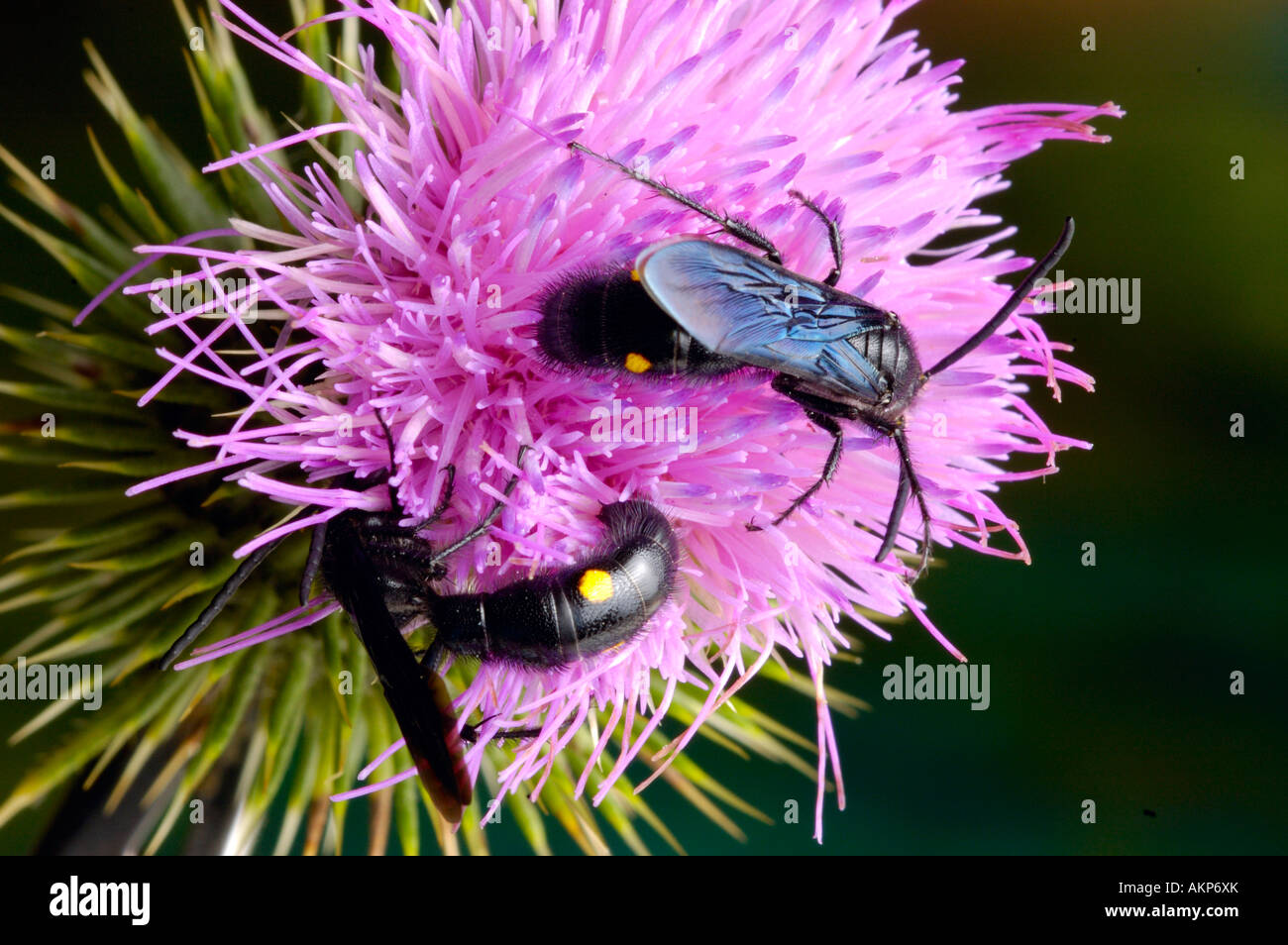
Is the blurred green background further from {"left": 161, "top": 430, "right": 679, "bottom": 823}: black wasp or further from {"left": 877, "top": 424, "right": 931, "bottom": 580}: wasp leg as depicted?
{"left": 161, "top": 430, "right": 679, "bottom": 823}: black wasp

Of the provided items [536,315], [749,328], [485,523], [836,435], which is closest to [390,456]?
[485,523]

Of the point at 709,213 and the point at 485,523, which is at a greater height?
the point at 709,213

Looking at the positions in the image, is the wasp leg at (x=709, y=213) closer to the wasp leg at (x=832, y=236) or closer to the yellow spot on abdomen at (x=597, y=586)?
the wasp leg at (x=832, y=236)

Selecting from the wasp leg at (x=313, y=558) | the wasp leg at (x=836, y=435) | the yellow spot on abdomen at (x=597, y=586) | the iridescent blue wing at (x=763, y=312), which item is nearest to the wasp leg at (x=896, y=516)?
the wasp leg at (x=836, y=435)

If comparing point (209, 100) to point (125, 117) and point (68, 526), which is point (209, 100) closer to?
point (125, 117)

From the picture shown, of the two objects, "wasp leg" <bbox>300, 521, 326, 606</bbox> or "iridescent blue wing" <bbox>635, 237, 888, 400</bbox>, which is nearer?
"iridescent blue wing" <bbox>635, 237, 888, 400</bbox>

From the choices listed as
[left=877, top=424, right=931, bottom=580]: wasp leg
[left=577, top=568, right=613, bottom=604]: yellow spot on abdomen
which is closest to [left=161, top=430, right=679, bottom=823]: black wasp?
[left=577, top=568, right=613, bottom=604]: yellow spot on abdomen

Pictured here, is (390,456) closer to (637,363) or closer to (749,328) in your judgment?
(637,363)

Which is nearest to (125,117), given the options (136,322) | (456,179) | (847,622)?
(136,322)
